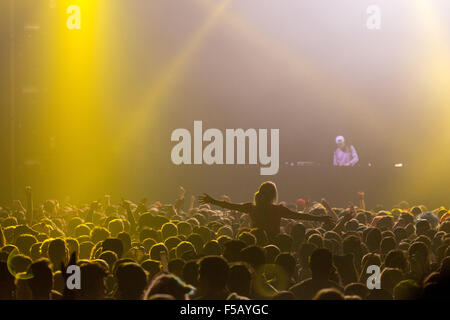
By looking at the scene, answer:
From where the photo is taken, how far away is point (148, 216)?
7.62 m

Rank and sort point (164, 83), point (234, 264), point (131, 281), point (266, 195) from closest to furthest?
1. point (131, 281)
2. point (234, 264)
3. point (266, 195)
4. point (164, 83)

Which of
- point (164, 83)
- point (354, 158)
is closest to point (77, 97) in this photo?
point (164, 83)

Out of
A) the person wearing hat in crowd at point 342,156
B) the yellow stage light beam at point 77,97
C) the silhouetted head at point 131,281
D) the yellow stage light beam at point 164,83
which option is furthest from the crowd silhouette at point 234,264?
the yellow stage light beam at point 164,83

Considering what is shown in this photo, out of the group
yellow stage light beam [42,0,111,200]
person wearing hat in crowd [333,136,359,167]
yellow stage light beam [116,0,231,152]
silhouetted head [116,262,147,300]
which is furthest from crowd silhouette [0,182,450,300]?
yellow stage light beam [116,0,231,152]

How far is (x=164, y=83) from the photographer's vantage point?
1923 cm

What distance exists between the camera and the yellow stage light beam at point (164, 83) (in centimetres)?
1891

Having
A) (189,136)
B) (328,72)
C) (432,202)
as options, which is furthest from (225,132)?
(432,202)

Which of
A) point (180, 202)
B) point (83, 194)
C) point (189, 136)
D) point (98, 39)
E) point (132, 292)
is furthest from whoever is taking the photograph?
point (189, 136)

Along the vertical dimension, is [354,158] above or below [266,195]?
above

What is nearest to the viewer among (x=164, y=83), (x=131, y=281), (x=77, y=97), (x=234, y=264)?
(x=131, y=281)

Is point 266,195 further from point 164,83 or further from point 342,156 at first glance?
point 164,83

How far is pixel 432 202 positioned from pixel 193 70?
779 centimetres

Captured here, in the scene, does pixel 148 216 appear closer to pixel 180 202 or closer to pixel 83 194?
pixel 180 202
